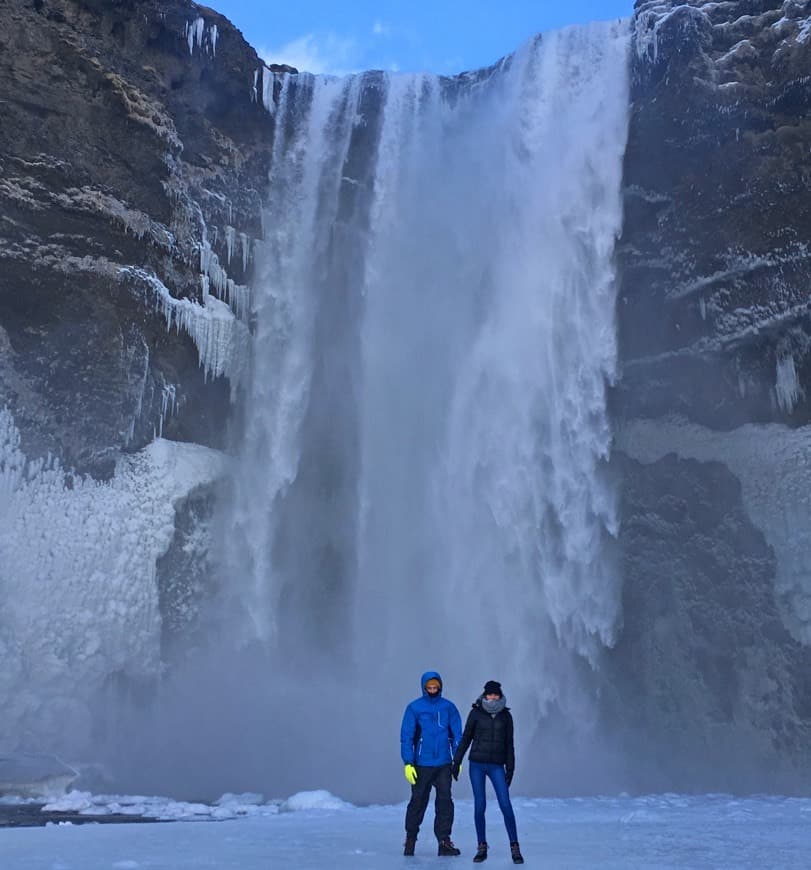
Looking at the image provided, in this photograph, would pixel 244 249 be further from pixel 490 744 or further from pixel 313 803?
pixel 490 744

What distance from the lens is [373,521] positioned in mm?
19875

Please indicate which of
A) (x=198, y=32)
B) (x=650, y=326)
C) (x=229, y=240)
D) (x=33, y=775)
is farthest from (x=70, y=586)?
(x=650, y=326)

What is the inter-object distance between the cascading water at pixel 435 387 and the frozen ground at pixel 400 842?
701 centimetres

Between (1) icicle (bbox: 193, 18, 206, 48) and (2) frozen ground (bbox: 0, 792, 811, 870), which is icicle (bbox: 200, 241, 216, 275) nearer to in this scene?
(1) icicle (bbox: 193, 18, 206, 48)

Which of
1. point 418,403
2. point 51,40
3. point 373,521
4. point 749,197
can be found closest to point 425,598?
point 373,521

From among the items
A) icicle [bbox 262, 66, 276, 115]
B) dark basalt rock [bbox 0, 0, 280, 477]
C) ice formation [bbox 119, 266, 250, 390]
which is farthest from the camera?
icicle [bbox 262, 66, 276, 115]

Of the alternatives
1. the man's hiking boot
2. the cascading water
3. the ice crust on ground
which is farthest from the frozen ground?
the cascading water

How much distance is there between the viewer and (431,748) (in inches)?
281

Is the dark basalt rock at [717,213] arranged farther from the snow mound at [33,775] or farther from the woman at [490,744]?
the woman at [490,744]

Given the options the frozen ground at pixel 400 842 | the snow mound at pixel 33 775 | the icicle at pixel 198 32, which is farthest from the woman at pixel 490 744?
the icicle at pixel 198 32

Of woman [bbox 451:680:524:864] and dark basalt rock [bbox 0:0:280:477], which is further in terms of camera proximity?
dark basalt rock [bbox 0:0:280:477]

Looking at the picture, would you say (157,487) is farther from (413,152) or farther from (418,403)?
(413,152)

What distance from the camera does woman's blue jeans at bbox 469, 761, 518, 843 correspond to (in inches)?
265

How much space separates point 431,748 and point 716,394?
13507mm
